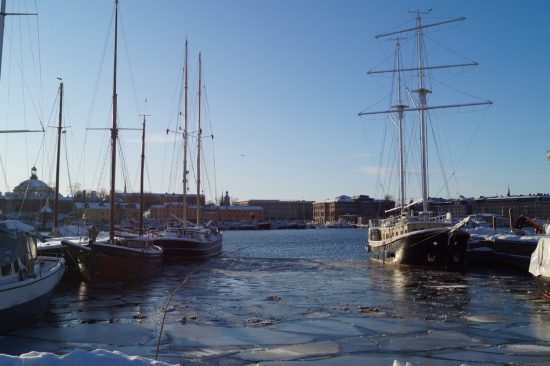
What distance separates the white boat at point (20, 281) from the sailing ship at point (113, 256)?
36.4 feet

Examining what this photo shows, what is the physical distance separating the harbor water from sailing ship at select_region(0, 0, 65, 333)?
1.65ft

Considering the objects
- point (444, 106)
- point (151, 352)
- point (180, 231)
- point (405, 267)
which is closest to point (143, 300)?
point (151, 352)

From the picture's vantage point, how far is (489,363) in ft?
40.4

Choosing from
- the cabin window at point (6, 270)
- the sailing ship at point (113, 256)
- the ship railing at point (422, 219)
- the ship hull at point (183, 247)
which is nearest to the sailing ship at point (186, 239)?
the ship hull at point (183, 247)

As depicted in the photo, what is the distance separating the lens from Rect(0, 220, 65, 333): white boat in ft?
53.0

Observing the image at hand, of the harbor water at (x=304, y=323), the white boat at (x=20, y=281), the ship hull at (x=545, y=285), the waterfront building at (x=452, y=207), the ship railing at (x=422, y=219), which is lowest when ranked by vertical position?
the harbor water at (x=304, y=323)

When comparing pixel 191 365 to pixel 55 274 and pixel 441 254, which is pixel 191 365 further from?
pixel 441 254

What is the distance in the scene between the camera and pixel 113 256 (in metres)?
32.3

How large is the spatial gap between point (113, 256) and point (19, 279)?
1495 cm

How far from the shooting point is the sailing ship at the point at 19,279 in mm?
16156

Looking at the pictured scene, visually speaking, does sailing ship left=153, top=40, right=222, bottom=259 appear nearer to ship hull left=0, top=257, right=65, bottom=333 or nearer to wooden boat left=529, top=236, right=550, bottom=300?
ship hull left=0, top=257, right=65, bottom=333

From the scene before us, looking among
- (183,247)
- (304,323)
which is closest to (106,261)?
(304,323)

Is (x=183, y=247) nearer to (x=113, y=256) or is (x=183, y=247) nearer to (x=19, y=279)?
(x=113, y=256)

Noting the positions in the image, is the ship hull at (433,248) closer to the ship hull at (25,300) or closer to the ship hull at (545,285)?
the ship hull at (545,285)
